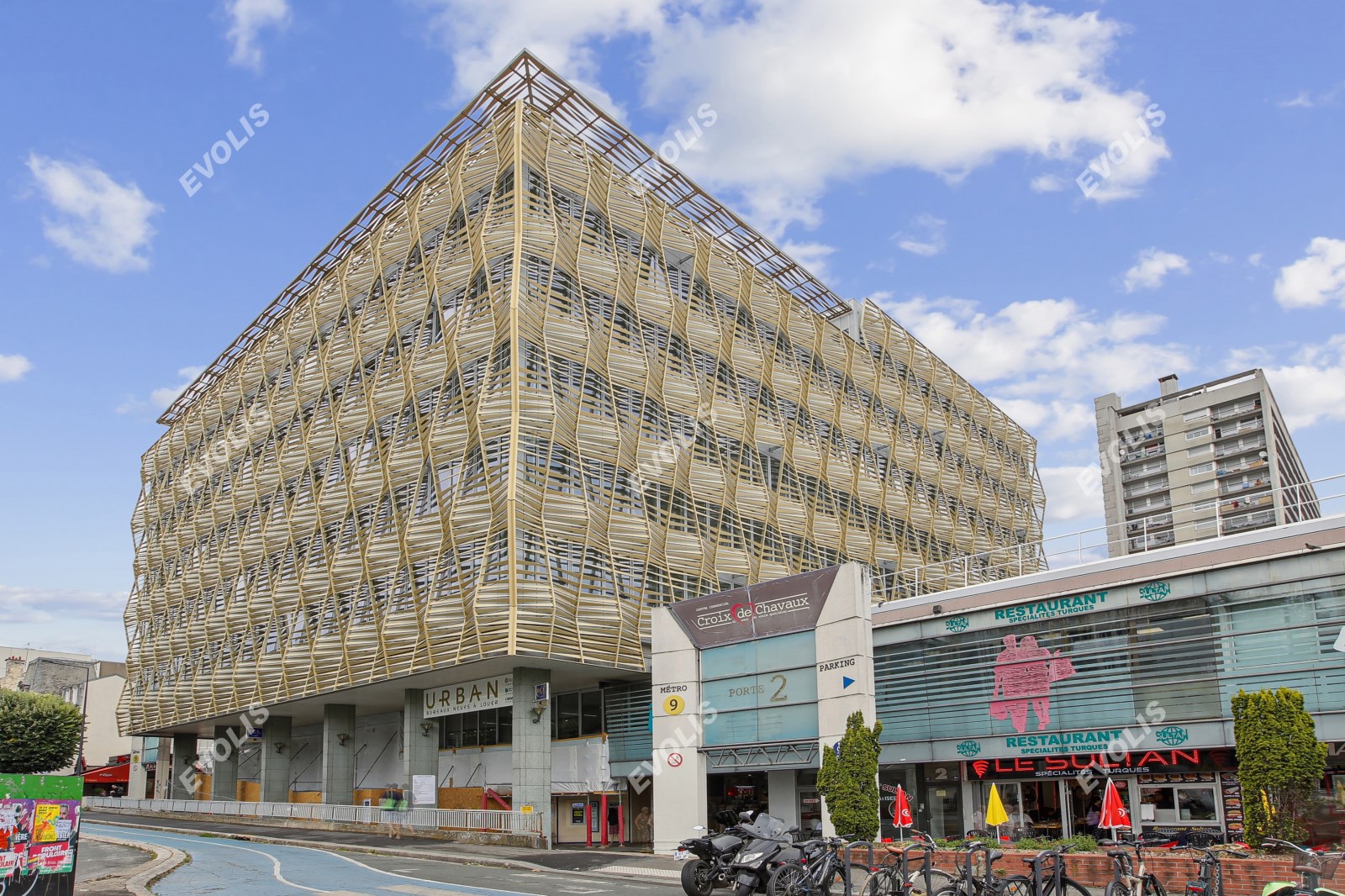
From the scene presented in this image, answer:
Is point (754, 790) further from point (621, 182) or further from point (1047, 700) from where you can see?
point (621, 182)

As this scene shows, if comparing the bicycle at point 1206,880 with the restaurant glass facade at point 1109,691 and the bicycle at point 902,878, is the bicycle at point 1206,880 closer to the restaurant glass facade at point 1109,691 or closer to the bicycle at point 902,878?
the bicycle at point 902,878

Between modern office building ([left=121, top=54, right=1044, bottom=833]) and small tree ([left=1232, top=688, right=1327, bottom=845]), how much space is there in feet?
67.0

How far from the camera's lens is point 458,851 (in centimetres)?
3033

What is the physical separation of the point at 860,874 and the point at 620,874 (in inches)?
373

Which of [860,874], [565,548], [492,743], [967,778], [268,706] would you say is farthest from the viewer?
[268,706]

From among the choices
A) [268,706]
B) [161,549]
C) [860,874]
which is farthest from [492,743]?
[161,549]

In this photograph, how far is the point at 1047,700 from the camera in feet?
93.0

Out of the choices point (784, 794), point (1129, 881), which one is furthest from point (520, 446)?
point (1129, 881)

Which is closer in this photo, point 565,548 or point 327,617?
point 565,548

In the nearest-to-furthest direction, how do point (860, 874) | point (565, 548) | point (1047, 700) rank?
point (860, 874), point (1047, 700), point (565, 548)

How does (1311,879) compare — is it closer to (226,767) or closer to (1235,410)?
(226,767)

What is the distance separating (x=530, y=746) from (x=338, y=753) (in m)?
15.5

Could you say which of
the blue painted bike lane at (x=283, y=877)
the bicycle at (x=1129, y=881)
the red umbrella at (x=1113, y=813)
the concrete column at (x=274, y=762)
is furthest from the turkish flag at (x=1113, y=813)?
the concrete column at (x=274, y=762)

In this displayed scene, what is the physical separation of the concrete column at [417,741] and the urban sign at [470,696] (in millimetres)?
Result: 434
